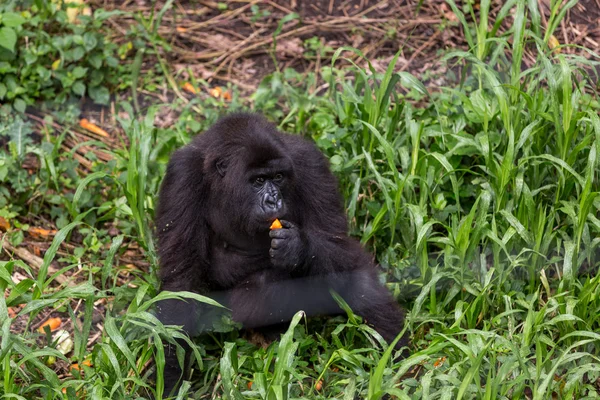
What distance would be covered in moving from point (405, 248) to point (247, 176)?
4.59ft

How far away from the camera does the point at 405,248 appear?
20.5ft

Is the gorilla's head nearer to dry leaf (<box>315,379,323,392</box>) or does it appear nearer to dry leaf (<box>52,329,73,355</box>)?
dry leaf (<box>315,379,323,392</box>)

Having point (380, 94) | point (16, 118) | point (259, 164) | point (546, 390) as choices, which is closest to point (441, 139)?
point (380, 94)

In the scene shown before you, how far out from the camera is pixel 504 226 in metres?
5.89

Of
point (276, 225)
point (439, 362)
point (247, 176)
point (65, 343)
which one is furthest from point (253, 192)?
point (65, 343)

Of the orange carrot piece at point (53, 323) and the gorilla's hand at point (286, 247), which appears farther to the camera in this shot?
the orange carrot piece at point (53, 323)

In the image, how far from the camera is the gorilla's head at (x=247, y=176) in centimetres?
538

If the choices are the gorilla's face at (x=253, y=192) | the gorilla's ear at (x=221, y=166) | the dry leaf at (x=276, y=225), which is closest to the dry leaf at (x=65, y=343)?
the gorilla's face at (x=253, y=192)

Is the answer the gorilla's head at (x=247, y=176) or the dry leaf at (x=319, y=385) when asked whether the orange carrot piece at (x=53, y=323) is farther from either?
the dry leaf at (x=319, y=385)

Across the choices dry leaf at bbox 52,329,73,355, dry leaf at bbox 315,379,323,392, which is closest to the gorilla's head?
dry leaf at bbox 315,379,323,392

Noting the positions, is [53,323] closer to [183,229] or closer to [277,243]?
[183,229]

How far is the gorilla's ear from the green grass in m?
0.73

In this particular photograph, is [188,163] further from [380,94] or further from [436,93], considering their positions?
[436,93]

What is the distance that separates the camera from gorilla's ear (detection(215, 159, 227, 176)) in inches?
217
